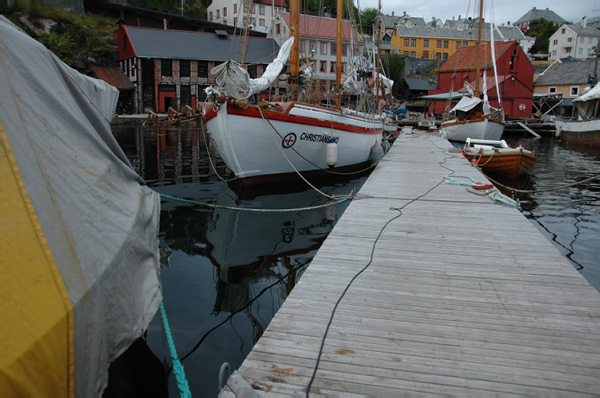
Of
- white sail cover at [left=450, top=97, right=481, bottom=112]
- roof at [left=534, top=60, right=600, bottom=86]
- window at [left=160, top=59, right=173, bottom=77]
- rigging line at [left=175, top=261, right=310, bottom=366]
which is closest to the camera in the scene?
rigging line at [left=175, top=261, right=310, bottom=366]

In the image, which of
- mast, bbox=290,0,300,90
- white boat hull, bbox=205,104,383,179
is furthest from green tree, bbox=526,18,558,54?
white boat hull, bbox=205,104,383,179

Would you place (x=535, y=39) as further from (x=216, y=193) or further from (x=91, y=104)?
(x=91, y=104)

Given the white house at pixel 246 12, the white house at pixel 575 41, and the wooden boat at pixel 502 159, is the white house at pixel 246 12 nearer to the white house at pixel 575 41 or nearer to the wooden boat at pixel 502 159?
the wooden boat at pixel 502 159

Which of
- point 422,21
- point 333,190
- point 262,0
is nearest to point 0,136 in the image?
point 333,190

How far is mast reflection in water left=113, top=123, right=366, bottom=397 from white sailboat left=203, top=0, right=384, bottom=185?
2.59ft

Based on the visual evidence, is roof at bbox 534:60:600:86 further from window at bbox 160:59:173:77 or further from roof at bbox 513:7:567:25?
roof at bbox 513:7:567:25

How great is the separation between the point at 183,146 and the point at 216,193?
1232cm

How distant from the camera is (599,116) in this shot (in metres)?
32.3

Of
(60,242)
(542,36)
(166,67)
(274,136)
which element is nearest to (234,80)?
(274,136)

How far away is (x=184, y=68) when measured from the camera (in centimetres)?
4641

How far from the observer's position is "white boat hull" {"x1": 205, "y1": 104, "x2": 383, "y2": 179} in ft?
37.2

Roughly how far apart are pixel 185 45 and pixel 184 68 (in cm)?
308

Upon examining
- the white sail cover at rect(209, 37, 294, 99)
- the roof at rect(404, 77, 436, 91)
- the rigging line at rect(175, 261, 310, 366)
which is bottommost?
the rigging line at rect(175, 261, 310, 366)

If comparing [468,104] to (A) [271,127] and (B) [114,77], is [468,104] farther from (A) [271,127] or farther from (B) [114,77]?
(B) [114,77]
